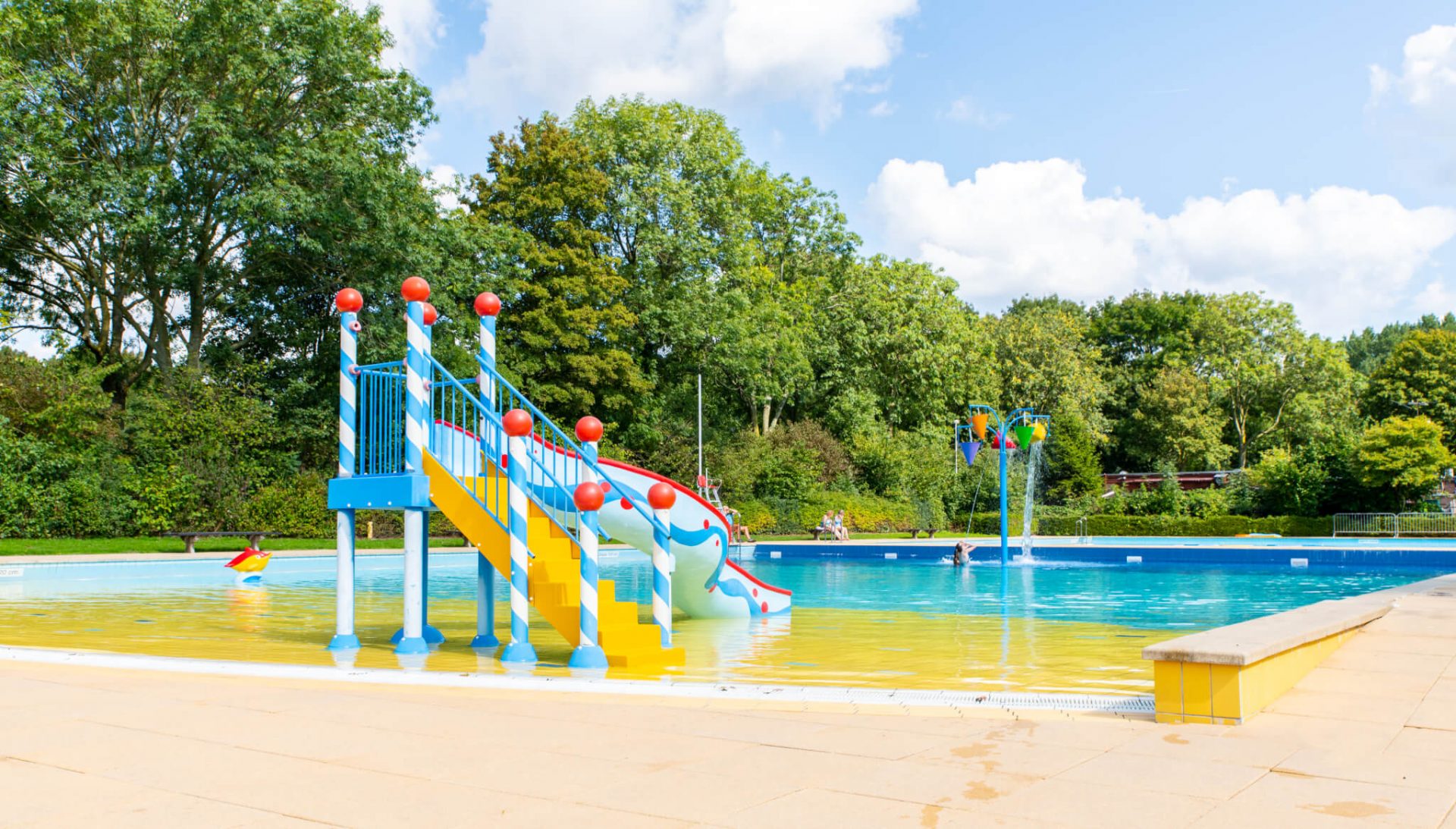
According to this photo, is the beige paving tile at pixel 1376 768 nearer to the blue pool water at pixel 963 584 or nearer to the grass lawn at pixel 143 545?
the blue pool water at pixel 963 584

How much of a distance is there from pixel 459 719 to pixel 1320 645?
5.52 meters

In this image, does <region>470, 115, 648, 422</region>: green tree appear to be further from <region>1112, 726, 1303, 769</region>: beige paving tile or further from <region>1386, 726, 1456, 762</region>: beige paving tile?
<region>1386, 726, 1456, 762</region>: beige paving tile

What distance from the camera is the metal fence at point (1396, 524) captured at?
3162 cm

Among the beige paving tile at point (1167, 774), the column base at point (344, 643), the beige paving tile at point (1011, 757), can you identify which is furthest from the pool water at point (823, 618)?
the beige paving tile at point (1167, 774)

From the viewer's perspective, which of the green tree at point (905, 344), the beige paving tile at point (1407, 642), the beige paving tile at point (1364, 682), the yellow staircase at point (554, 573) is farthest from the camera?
the green tree at point (905, 344)

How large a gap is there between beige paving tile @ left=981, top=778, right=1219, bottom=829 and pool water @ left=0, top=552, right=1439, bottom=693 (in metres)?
3.46

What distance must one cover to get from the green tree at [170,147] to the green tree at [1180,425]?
40.3m

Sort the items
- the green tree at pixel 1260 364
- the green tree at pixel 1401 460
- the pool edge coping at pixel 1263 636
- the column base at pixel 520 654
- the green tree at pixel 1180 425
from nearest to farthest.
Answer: the pool edge coping at pixel 1263 636 < the column base at pixel 520 654 < the green tree at pixel 1401 460 < the green tree at pixel 1180 425 < the green tree at pixel 1260 364

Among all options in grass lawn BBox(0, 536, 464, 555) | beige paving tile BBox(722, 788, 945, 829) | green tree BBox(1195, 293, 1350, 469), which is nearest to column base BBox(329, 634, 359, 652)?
beige paving tile BBox(722, 788, 945, 829)

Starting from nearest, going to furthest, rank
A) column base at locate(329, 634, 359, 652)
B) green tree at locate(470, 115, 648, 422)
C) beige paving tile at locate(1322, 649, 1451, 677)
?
beige paving tile at locate(1322, 649, 1451, 677), column base at locate(329, 634, 359, 652), green tree at locate(470, 115, 648, 422)

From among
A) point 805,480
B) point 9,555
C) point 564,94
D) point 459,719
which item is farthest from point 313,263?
point 459,719

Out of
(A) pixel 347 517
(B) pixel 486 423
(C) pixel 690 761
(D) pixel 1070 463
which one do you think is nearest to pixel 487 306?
(B) pixel 486 423

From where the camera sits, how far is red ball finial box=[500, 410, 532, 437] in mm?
9047

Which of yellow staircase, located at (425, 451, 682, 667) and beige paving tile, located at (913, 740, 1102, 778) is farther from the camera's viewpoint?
yellow staircase, located at (425, 451, 682, 667)
